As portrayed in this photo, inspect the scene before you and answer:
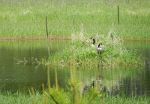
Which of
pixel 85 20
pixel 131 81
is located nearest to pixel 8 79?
pixel 131 81

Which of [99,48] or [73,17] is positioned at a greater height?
[73,17]

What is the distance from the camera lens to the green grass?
52.0 metres

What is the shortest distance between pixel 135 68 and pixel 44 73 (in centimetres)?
445

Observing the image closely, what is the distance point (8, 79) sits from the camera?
1016 inches

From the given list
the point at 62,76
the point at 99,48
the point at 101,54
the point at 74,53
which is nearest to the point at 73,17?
the point at 74,53

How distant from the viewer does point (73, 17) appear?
192 feet

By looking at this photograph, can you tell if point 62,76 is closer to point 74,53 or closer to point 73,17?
point 74,53

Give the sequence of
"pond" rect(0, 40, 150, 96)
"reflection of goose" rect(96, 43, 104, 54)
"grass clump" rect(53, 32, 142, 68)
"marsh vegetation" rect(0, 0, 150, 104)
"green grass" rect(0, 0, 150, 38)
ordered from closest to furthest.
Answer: "marsh vegetation" rect(0, 0, 150, 104) → "pond" rect(0, 40, 150, 96) → "reflection of goose" rect(96, 43, 104, 54) → "grass clump" rect(53, 32, 142, 68) → "green grass" rect(0, 0, 150, 38)

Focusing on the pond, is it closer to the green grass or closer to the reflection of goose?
the reflection of goose

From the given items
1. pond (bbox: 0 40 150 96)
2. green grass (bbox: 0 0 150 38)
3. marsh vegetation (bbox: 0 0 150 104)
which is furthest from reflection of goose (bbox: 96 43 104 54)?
green grass (bbox: 0 0 150 38)

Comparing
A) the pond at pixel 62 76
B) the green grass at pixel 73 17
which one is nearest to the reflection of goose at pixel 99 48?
the pond at pixel 62 76

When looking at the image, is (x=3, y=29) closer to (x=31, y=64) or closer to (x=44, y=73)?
(x=31, y=64)

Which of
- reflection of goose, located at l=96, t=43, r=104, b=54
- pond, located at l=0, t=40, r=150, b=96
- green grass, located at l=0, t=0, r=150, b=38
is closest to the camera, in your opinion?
pond, located at l=0, t=40, r=150, b=96

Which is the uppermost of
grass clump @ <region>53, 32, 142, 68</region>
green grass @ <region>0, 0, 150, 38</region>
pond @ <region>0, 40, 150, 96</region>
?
green grass @ <region>0, 0, 150, 38</region>
